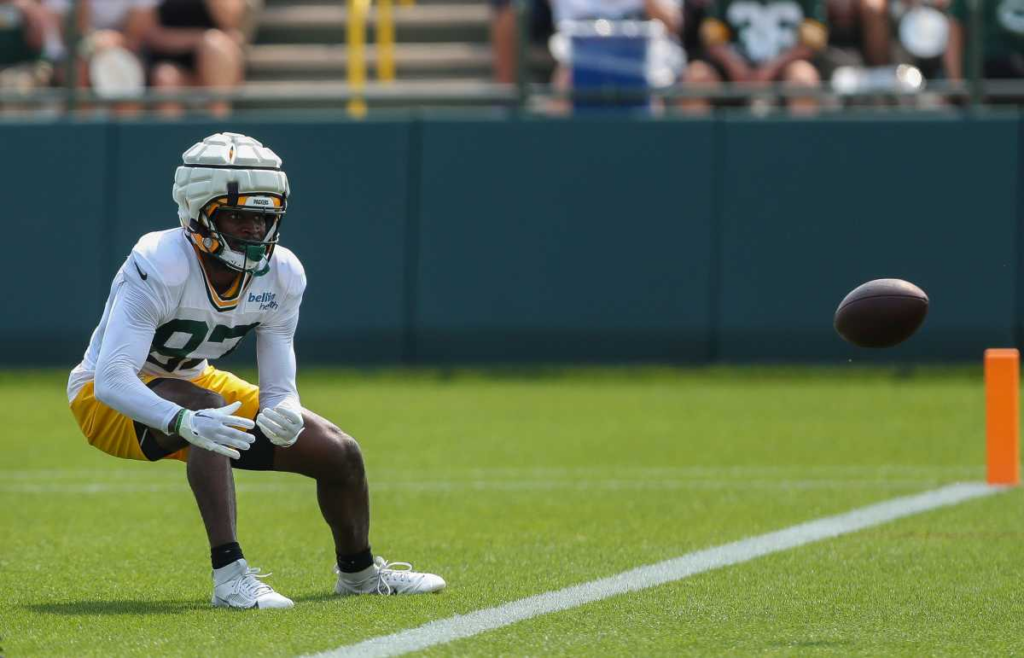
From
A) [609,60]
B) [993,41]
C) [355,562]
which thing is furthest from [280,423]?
[993,41]

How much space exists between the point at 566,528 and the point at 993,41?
8688mm

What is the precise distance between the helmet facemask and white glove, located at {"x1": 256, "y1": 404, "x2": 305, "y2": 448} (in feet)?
1.70

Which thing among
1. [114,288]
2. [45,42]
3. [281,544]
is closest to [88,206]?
[45,42]

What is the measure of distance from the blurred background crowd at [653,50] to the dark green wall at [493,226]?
494 millimetres

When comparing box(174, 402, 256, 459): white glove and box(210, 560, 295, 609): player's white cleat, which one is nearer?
box(174, 402, 256, 459): white glove

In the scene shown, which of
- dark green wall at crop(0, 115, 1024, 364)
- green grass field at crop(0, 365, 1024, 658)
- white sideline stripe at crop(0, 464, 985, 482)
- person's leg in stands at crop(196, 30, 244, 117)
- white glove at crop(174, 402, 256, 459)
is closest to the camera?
green grass field at crop(0, 365, 1024, 658)

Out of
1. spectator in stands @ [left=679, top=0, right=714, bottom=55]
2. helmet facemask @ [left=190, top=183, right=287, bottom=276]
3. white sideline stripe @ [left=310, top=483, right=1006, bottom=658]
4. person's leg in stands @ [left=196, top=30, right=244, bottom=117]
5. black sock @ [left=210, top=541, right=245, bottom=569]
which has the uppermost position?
spectator in stands @ [left=679, top=0, right=714, bottom=55]

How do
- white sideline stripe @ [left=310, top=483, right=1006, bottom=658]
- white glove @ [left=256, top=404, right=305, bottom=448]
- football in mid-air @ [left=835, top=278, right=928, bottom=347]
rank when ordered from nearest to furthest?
1. white sideline stripe @ [left=310, top=483, right=1006, bottom=658]
2. white glove @ [left=256, top=404, right=305, bottom=448]
3. football in mid-air @ [left=835, top=278, right=928, bottom=347]

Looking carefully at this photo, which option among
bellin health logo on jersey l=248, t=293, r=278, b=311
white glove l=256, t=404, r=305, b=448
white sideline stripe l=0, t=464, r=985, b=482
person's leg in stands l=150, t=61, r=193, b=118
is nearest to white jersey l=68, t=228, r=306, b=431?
bellin health logo on jersey l=248, t=293, r=278, b=311

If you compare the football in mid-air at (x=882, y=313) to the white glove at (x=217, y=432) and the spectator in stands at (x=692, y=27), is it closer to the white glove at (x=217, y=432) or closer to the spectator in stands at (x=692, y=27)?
the white glove at (x=217, y=432)

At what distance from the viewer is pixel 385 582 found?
18.1 ft

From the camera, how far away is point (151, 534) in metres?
7.01

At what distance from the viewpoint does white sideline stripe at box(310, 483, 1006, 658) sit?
466 centimetres

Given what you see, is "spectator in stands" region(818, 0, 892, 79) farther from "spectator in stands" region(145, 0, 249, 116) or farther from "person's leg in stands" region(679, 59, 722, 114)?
"spectator in stands" region(145, 0, 249, 116)
